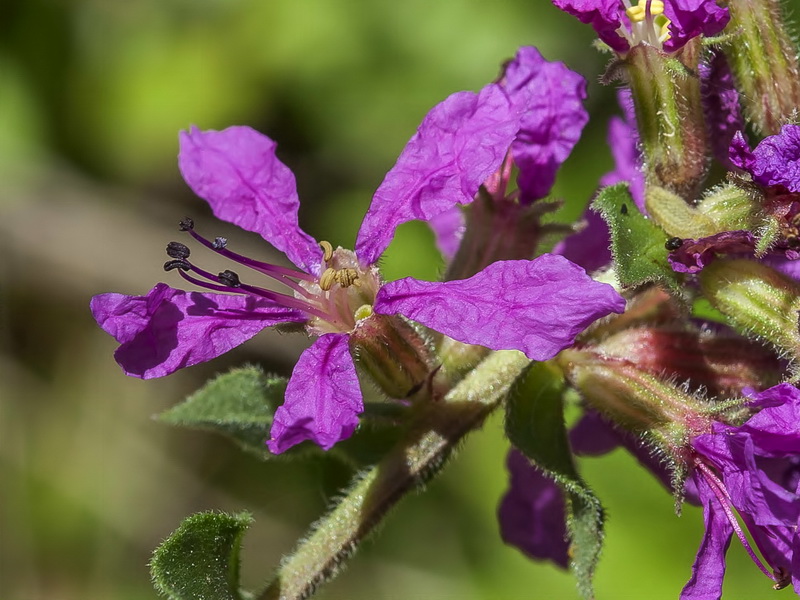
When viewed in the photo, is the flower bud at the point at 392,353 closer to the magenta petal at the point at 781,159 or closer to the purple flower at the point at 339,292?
the purple flower at the point at 339,292

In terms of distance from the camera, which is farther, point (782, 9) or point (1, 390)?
point (1, 390)

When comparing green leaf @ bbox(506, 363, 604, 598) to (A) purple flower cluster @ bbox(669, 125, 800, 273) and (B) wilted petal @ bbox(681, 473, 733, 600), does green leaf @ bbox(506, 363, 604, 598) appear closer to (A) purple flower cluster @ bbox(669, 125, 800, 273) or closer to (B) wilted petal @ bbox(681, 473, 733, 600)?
(B) wilted petal @ bbox(681, 473, 733, 600)

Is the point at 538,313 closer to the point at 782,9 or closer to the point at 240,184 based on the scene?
the point at 240,184

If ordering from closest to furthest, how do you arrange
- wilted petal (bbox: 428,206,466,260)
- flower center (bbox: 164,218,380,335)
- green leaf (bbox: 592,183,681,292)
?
green leaf (bbox: 592,183,681,292)
flower center (bbox: 164,218,380,335)
wilted petal (bbox: 428,206,466,260)

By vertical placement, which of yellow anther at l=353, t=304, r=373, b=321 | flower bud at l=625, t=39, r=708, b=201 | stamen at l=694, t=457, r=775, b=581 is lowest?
yellow anther at l=353, t=304, r=373, b=321

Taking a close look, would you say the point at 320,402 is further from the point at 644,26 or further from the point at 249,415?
the point at 644,26

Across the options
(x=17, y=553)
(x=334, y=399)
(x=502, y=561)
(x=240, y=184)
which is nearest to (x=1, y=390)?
(x=17, y=553)

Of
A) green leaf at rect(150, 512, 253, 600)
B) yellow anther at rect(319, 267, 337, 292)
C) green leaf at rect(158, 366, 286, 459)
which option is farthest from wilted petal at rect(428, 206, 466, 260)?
green leaf at rect(150, 512, 253, 600)
